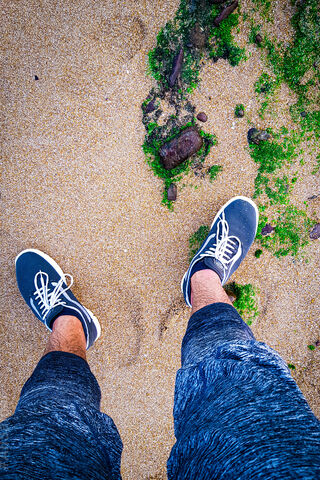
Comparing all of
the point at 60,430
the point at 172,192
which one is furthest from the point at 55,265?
the point at 60,430

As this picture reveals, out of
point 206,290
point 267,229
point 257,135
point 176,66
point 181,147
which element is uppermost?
point 176,66

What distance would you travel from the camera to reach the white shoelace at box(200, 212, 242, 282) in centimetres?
243

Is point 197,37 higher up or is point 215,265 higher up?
point 197,37

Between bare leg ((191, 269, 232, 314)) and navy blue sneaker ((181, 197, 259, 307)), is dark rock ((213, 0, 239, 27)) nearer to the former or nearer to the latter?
navy blue sneaker ((181, 197, 259, 307))

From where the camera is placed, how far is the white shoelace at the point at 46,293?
244cm

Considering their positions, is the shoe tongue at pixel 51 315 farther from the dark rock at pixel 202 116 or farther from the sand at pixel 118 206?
the dark rock at pixel 202 116

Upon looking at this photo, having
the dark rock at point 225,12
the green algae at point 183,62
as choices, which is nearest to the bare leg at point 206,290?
the green algae at point 183,62

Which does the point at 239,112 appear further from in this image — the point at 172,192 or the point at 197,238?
the point at 197,238

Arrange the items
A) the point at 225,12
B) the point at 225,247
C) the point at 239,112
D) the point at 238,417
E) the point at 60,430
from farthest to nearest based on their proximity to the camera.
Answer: the point at 225,247 → the point at 239,112 → the point at 225,12 → the point at 60,430 → the point at 238,417

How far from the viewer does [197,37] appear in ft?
7.43

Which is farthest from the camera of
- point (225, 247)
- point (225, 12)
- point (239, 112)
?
point (225, 247)

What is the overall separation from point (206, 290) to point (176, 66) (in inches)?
66.6

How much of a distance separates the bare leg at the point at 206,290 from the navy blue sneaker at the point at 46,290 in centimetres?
84

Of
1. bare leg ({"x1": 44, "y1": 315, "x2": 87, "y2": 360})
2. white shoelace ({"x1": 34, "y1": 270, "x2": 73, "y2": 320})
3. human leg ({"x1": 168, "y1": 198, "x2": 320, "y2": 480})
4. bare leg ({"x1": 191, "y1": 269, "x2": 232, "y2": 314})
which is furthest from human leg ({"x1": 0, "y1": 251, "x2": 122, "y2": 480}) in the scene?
bare leg ({"x1": 191, "y1": 269, "x2": 232, "y2": 314})
